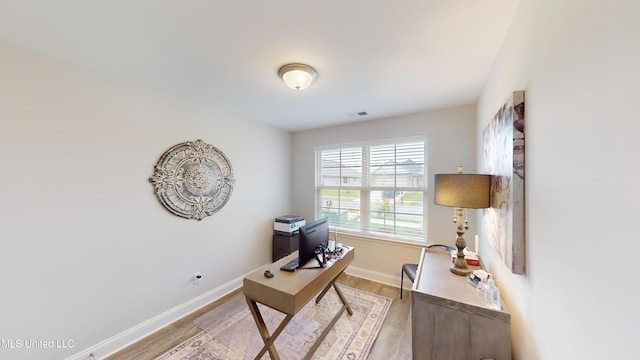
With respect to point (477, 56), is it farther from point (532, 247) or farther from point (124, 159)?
point (124, 159)

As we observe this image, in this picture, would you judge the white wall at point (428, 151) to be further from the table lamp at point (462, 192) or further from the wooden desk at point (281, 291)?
the wooden desk at point (281, 291)

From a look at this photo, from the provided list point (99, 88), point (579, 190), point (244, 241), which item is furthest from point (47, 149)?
point (579, 190)

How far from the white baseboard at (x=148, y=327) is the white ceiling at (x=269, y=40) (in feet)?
7.61

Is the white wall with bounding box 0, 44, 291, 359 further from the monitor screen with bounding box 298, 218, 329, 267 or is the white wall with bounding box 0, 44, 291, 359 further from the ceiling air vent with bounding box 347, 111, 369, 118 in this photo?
the ceiling air vent with bounding box 347, 111, 369, 118

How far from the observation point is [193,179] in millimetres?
2469

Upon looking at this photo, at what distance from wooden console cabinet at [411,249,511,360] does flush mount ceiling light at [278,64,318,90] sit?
178 centimetres

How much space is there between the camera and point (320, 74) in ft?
6.17

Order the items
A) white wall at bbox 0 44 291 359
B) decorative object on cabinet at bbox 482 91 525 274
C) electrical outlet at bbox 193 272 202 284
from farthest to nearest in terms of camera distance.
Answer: electrical outlet at bbox 193 272 202 284 → white wall at bbox 0 44 291 359 → decorative object on cabinet at bbox 482 91 525 274

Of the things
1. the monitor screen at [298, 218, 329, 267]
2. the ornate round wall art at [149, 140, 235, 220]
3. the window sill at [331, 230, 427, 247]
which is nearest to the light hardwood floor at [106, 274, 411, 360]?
the window sill at [331, 230, 427, 247]

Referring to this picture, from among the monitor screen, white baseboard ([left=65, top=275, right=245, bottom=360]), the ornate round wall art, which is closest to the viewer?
white baseboard ([left=65, top=275, right=245, bottom=360])

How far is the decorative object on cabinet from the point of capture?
1043 millimetres

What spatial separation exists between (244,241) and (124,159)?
5.66 feet

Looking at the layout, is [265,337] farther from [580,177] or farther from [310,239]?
[580,177]

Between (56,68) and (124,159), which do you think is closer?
(56,68)
